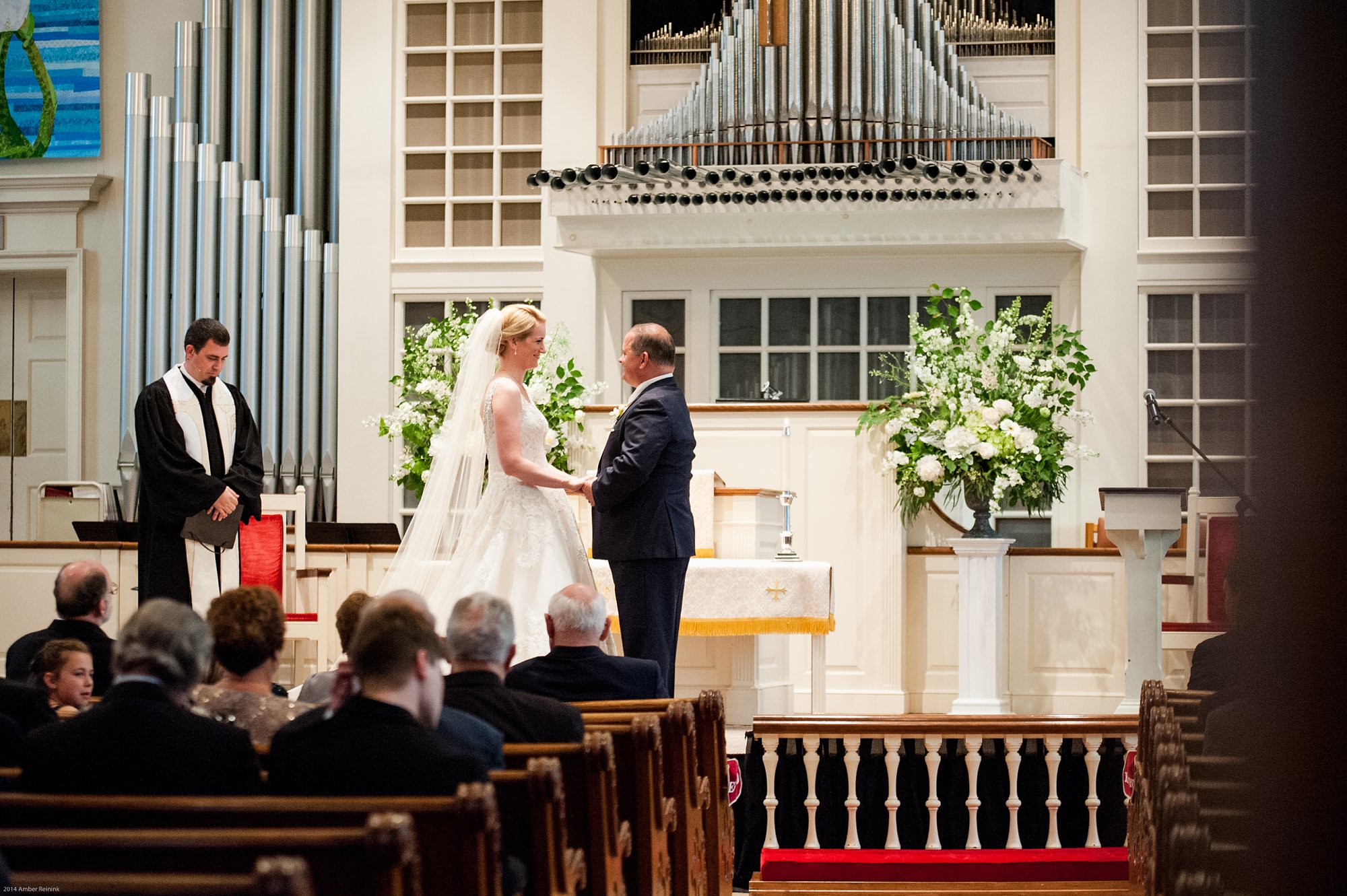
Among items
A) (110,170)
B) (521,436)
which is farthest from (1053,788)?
(110,170)

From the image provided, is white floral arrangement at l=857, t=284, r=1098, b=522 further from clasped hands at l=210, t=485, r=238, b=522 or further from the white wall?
the white wall

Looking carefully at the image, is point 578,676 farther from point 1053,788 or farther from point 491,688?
point 1053,788

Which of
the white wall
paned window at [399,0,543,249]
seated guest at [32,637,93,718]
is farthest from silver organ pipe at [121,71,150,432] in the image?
seated guest at [32,637,93,718]

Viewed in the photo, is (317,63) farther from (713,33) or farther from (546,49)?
(713,33)

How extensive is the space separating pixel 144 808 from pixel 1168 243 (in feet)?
30.3

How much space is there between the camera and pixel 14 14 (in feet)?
36.7

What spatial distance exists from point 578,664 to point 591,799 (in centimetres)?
112

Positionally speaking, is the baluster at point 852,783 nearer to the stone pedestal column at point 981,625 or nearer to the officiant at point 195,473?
the officiant at point 195,473

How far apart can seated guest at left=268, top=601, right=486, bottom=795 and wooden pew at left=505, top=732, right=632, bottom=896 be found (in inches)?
16.5

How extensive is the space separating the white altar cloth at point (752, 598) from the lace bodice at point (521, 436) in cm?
154

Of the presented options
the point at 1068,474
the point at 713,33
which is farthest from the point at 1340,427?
the point at 713,33

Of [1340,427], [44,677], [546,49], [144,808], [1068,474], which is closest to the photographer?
[1340,427]

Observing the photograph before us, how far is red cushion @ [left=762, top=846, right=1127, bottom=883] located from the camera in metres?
4.99

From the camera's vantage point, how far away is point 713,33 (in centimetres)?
1077
